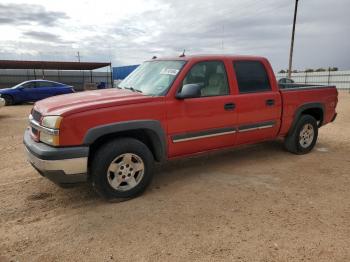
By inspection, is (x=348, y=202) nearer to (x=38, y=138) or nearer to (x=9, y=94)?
(x=38, y=138)

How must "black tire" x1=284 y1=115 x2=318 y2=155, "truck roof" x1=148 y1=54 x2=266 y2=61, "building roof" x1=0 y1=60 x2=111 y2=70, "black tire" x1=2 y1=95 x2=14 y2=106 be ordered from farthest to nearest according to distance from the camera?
"building roof" x1=0 y1=60 x2=111 y2=70
"black tire" x1=2 y1=95 x2=14 y2=106
"black tire" x1=284 y1=115 x2=318 y2=155
"truck roof" x1=148 y1=54 x2=266 y2=61

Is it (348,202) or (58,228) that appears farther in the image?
(348,202)

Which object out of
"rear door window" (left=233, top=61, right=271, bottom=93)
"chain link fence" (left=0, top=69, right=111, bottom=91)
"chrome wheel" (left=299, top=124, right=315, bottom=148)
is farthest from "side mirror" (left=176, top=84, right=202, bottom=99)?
"chain link fence" (left=0, top=69, right=111, bottom=91)

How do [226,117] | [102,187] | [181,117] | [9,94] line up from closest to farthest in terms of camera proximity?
[102,187], [181,117], [226,117], [9,94]

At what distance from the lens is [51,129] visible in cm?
358

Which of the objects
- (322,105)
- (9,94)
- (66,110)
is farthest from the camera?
(9,94)

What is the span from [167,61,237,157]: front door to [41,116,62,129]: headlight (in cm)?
141

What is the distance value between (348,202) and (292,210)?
855 mm

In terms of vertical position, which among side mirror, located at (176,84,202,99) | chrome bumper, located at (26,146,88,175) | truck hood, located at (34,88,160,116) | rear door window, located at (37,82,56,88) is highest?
side mirror, located at (176,84,202,99)

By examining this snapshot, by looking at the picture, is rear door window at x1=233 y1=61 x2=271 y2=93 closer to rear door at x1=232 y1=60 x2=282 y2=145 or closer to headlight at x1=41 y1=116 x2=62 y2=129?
rear door at x1=232 y1=60 x2=282 y2=145

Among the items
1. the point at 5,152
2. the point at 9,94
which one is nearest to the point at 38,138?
the point at 5,152

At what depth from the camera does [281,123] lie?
18.5 feet

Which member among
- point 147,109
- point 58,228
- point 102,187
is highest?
point 147,109

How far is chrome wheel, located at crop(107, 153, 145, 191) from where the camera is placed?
3943mm
